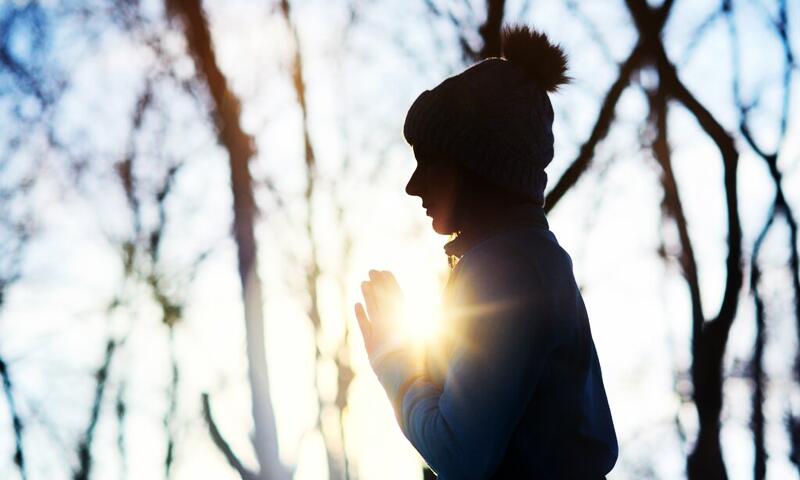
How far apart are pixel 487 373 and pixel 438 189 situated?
389mm

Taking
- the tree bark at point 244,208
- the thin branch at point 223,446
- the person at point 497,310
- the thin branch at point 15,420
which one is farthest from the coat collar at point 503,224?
the thin branch at point 15,420

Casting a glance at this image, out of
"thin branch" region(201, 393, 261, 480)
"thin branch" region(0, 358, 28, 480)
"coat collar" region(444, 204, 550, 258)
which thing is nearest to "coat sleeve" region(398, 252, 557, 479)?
"coat collar" region(444, 204, 550, 258)

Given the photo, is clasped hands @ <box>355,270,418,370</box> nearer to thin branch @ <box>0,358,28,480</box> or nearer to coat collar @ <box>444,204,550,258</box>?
coat collar @ <box>444,204,550,258</box>

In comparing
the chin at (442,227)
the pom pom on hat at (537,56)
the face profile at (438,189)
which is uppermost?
the pom pom on hat at (537,56)

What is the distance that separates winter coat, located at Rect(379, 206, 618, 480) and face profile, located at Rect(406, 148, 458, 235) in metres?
0.08

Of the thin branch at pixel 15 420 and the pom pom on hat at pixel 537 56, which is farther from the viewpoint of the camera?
the thin branch at pixel 15 420

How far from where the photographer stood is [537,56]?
4.58 ft

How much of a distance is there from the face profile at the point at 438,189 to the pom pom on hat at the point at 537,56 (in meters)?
0.26

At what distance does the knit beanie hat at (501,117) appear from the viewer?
1.27m

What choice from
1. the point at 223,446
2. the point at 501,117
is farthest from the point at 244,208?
the point at 501,117

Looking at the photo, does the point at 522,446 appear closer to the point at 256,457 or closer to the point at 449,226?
the point at 449,226

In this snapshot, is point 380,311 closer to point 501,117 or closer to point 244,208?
point 501,117

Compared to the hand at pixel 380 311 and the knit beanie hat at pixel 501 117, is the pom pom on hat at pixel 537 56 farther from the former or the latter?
the hand at pixel 380 311

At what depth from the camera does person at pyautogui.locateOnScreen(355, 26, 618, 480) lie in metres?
1.08
